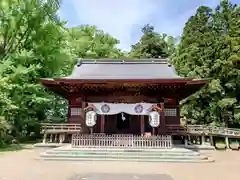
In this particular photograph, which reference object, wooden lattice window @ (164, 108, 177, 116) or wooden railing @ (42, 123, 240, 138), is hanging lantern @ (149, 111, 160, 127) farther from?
wooden lattice window @ (164, 108, 177, 116)

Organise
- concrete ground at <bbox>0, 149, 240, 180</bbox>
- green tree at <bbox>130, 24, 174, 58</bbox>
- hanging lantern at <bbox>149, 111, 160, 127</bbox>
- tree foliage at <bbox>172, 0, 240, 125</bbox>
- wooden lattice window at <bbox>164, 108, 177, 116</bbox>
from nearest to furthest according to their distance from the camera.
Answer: concrete ground at <bbox>0, 149, 240, 180</bbox>, hanging lantern at <bbox>149, 111, 160, 127</bbox>, wooden lattice window at <bbox>164, 108, 177, 116</bbox>, tree foliage at <bbox>172, 0, 240, 125</bbox>, green tree at <bbox>130, 24, 174, 58</bbox>

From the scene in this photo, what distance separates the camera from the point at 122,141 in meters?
11.2

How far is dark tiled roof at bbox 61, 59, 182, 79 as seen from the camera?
1512cm

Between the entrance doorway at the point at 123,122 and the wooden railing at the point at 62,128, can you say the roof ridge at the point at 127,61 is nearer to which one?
the entrance doorway at the point at 123,122

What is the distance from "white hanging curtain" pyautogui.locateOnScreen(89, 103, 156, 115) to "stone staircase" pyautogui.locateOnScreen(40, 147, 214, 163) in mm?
2176

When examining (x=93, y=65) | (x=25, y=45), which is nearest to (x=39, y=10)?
(x=25, y=45)

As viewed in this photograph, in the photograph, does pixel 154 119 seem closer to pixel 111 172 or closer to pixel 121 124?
Answer: pixel 121 124

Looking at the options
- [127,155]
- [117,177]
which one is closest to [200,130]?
[127,155]

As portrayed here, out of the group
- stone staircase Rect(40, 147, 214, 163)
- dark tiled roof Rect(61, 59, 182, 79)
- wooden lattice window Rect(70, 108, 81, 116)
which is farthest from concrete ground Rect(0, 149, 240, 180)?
dark tiled roof Rect(61, 59, 182, 79)

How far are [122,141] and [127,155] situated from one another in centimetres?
98

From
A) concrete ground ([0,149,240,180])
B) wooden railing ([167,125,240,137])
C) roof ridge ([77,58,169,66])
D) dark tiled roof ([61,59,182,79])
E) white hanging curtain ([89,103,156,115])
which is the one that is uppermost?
roof ridge ([77,58,169,66])

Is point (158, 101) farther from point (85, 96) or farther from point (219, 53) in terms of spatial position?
point (219, 53)

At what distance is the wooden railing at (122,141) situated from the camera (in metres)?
11.1

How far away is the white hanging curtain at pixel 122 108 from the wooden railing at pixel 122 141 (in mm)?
1412
